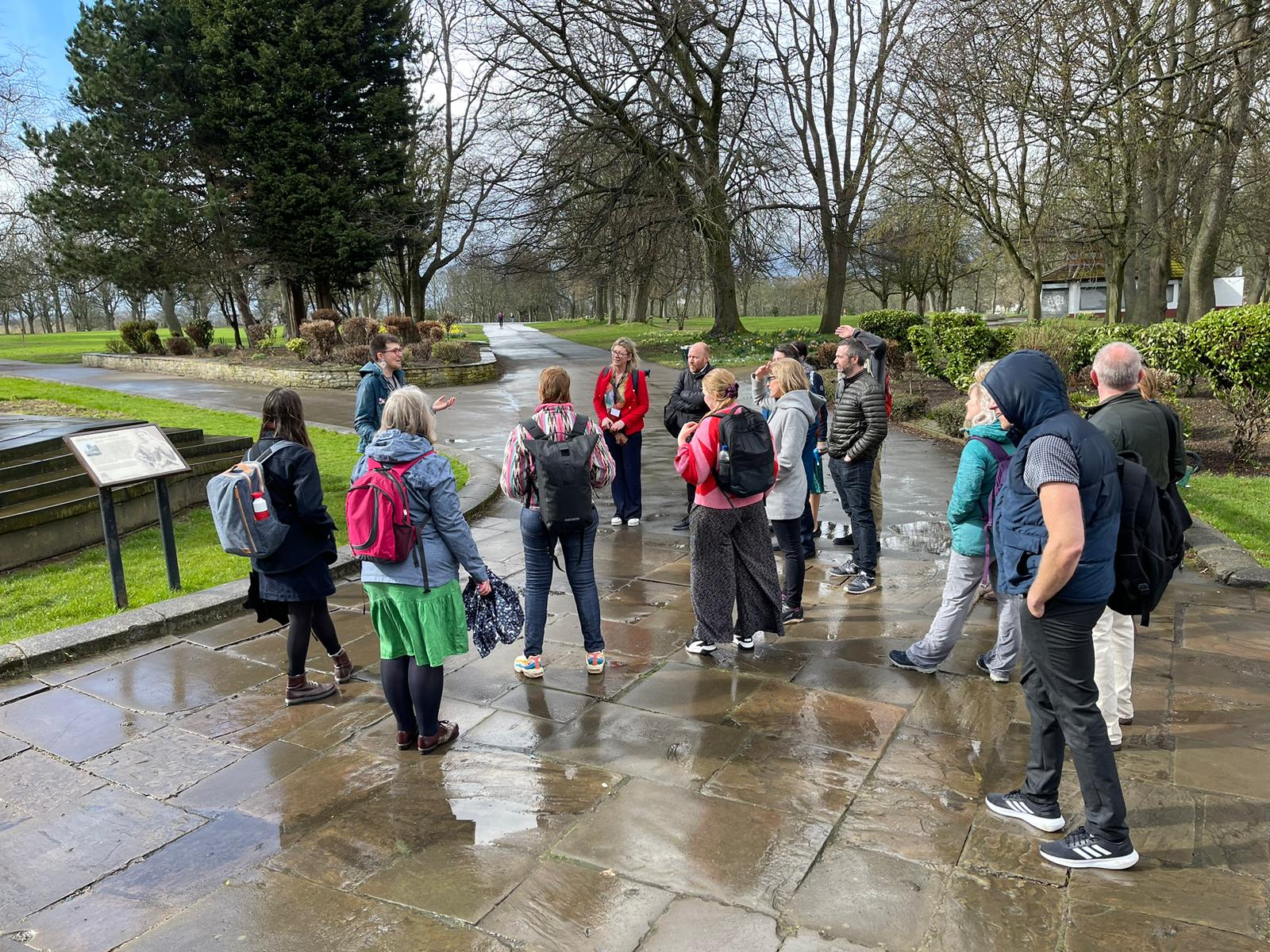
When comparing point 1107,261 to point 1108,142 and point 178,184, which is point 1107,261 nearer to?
point 1108,142

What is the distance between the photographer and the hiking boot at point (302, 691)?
450 cm

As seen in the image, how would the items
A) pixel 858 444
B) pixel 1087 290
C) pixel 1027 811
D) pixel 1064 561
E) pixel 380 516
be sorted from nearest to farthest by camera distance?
pixel 1064 561 < pixel 1027 811 < pixel 380 516 < pixel 858 444 < pixel 1087 290

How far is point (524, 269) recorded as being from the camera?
2605cm

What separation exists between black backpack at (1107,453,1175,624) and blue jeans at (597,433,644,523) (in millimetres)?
5161

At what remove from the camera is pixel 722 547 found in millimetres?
4820

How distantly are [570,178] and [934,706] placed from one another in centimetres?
2213

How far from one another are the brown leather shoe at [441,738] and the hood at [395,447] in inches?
51.5

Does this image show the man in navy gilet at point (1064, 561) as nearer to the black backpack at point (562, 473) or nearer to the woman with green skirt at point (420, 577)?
the black backpack at point (562, 473)

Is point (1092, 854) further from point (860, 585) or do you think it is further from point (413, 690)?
point (860, 585)

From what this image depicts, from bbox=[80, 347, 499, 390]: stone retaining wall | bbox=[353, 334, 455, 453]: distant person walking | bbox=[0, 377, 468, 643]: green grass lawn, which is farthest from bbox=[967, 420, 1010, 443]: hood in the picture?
bbox=[80, 347, 499, 390]: stone retaining wall

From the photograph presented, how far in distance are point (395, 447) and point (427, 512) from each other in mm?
321

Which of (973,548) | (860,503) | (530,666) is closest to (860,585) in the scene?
(860,503)

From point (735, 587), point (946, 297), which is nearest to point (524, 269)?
point (735, 587)

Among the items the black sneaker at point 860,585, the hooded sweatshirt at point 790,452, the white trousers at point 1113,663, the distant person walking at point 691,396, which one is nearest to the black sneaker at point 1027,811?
the white trousers at point 1113,663
